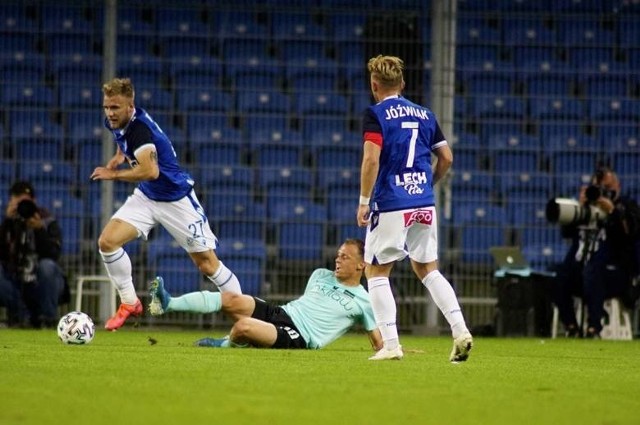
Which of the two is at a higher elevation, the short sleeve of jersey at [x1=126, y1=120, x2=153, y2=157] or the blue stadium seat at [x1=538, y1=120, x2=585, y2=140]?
the blue stadium seat at [x1=538, y1=120, x2=585, y2=140]

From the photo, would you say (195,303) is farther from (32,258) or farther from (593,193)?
(593,193)

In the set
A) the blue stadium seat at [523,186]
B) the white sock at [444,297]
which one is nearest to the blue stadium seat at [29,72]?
the blue stadium seat at [523,186]

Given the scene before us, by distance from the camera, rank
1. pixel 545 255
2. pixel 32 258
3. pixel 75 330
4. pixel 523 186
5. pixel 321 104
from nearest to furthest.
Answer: pixel 75 330 < pixel 32 258 < pixel 523 186 < pixel 545 255 < pixel 321 104

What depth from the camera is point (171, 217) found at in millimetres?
11750

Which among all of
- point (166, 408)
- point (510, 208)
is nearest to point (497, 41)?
point (510, 208)

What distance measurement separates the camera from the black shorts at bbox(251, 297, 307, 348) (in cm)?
1073

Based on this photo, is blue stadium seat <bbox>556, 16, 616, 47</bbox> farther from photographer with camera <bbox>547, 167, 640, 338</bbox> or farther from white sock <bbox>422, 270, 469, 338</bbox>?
white sock <bbox>422, 270, 469, 338</bbox>

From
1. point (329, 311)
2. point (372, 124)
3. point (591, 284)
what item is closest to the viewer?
point (372, 124)

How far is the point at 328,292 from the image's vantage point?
11.0 m

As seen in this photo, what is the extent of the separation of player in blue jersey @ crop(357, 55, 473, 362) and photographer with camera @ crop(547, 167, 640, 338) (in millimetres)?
6454

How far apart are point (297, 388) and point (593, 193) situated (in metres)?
9.43

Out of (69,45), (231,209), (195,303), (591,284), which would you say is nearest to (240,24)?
(69,45)

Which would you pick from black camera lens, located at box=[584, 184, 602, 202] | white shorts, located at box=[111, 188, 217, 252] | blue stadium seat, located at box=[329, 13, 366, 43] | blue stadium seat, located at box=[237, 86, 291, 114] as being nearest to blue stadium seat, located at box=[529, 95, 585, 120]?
black camera lens, located at box=[584, 184, 602, 202]

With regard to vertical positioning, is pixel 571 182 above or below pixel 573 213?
above
